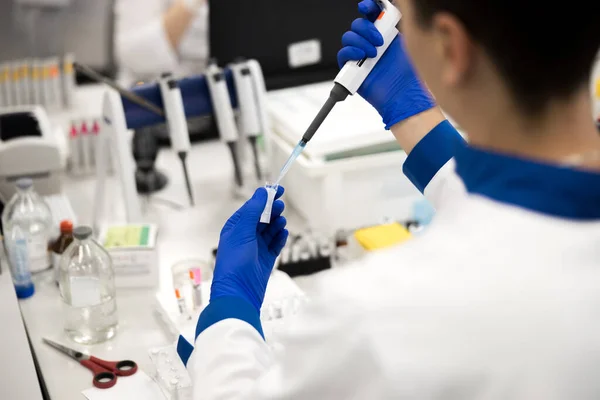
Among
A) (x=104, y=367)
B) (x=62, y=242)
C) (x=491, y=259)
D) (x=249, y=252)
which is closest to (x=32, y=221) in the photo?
(x=62, y=242)

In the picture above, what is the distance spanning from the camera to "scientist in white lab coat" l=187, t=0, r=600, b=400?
0.65 m

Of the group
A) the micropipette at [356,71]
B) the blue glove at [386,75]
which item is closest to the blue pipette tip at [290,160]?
the micropipette at [356,71]

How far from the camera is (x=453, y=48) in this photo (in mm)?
701

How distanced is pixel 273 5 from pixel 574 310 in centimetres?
152

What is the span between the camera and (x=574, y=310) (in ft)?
2.16

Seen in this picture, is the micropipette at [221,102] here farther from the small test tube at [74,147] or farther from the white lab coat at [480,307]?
the white lab coat at [480,307]

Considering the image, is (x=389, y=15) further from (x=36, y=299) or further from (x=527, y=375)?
(x=36, y=299)

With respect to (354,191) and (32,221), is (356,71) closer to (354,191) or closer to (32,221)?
(354,191)

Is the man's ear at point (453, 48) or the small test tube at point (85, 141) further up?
the man's ear at point (453, 48)

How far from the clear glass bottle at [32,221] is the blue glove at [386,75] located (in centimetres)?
77

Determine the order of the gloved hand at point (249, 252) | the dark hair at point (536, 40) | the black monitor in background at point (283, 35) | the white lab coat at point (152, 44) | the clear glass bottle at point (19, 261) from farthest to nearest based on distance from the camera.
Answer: the white lab coat at point (152, 44), the black monitor in background at point (283, 35), the clear glass bottle at point (19, 261), the gloved hand at point (249, 252), the dark hair at point (536, 40)

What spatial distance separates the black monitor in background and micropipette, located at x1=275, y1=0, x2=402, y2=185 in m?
0.73

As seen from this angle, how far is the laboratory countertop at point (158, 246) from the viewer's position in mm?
1329

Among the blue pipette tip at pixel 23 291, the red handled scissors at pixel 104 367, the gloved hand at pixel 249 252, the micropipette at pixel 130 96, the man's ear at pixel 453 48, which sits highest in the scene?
the man's ear at pixel 453 48
